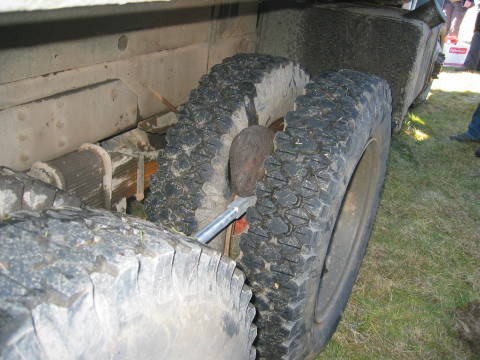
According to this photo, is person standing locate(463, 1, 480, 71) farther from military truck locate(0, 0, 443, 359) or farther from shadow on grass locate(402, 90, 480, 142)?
military truck locate(0, 0, 443, 359)

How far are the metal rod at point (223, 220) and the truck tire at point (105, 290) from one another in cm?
42

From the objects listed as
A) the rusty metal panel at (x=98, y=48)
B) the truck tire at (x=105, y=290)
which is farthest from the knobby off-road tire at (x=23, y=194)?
the rusty metal panel at (x=98, y=48)

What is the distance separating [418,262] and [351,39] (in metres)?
1.55

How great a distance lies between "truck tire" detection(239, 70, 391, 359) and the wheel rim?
1.53ft

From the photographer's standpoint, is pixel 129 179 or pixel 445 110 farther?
pixel 445 110

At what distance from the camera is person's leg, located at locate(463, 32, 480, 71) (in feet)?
33.9

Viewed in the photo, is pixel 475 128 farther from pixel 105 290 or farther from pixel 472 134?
pixel 105 290

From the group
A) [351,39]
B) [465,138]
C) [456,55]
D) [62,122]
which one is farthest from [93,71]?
[456,55]

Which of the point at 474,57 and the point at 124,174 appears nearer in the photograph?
the point at 124,174

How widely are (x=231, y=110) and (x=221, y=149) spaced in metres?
0.17

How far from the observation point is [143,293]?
3.37 ft

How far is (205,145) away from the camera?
2.02m

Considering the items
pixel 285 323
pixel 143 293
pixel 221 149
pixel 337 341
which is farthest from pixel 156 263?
pixel 337 341

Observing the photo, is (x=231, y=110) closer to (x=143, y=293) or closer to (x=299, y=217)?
(x=299, y=217)
